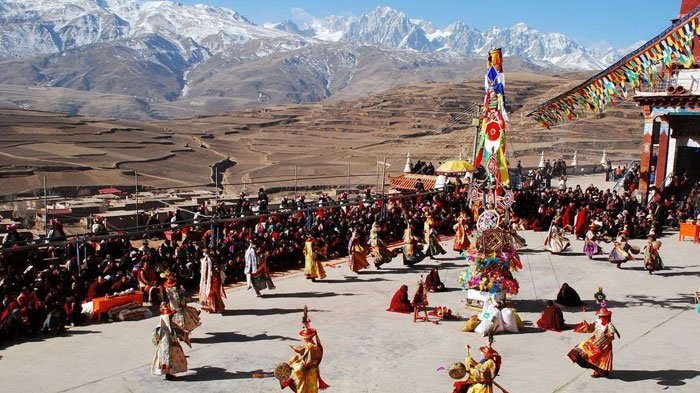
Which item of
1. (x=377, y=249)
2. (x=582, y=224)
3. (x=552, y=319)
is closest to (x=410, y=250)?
(x=377, y=249)

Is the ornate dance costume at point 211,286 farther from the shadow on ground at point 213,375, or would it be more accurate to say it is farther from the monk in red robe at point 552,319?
the monk in red robe at point 552,319

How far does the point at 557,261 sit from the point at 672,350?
8.01 m

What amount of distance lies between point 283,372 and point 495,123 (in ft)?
27.3

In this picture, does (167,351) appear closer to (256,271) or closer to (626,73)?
(256,271)

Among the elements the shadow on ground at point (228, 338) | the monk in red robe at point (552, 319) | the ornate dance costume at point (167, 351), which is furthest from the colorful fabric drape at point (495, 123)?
the ornate dance costume at point (167, 351)

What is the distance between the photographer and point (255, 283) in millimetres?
17500

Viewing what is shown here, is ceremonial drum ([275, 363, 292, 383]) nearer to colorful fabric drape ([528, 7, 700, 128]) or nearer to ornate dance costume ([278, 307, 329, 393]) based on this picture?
ornate dance costume ([278, 307, 329, 393])

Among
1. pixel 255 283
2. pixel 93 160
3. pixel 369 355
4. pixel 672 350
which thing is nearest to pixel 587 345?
pixel 672 350

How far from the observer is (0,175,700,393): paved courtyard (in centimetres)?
1201

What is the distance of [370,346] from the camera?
13.9m

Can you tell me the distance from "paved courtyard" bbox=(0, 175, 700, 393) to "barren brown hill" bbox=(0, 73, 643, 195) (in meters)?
16.1

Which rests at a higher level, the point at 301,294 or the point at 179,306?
the point at 179,306

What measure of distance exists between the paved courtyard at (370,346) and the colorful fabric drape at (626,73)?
15.2 ft

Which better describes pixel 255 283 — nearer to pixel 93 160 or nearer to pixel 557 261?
pixel 557 261
